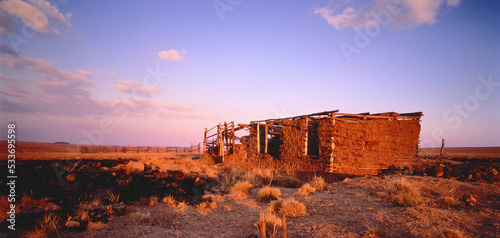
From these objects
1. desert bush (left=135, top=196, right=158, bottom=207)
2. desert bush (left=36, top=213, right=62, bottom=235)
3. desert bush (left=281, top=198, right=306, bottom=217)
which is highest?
desert bush (left=36, top=213, right=62, bottom=235)

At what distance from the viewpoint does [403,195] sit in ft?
17.9

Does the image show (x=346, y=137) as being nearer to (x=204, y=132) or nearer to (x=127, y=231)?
(x=127, y=231)

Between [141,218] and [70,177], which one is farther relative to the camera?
[70,177]

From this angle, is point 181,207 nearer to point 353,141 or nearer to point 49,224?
point 49,224

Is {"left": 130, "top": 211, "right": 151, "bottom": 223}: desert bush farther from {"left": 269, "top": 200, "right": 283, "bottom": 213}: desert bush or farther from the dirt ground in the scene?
{"left": 269, "top": 200, "right": 283, "bottom": 213}: desert bush

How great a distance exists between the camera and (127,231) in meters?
4.36

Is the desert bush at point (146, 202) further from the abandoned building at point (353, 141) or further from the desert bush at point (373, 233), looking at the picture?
the abandoned building at point (353, 141)

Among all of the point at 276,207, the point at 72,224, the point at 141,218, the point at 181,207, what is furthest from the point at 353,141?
the point at 72,224

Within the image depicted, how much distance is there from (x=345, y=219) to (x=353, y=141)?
7.08m

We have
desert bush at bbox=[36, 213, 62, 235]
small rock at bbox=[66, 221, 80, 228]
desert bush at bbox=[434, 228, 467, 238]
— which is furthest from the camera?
small rock at bbox=[66, 221, 80, 228]

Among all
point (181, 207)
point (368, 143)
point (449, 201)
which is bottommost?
point (181, 207)

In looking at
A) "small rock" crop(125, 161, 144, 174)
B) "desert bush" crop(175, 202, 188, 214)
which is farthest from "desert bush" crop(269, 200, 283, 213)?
"small rock" crop(125, 161, 144, 174)

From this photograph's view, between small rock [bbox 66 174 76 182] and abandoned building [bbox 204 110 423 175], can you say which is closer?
small rock [bbox 66 174 76 182]

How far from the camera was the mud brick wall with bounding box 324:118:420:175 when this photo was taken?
10844 millimetres
